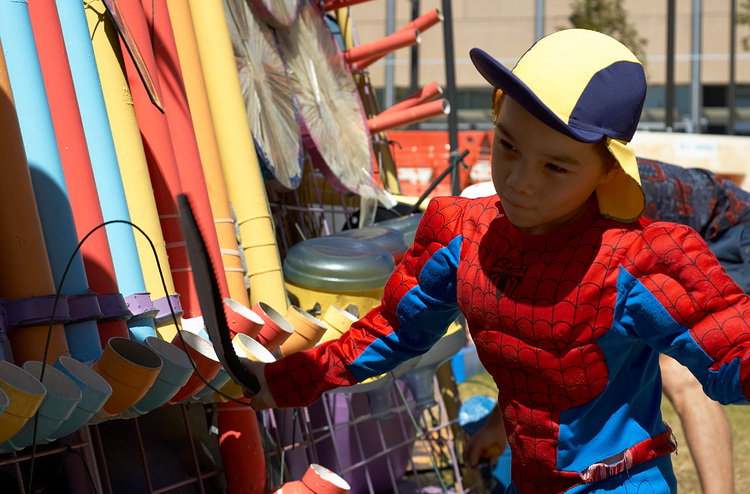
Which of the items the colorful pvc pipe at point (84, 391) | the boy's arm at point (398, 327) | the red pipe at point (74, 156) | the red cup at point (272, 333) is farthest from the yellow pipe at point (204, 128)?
the colorful pvc pipe at point (84, 391)

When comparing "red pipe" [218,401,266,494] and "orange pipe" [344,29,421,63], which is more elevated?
"orange pipe" [344,29,421,63]

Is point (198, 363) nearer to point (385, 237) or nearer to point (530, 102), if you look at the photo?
point (530, 102)

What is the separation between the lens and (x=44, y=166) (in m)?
1.49

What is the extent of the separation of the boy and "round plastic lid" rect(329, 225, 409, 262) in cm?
119

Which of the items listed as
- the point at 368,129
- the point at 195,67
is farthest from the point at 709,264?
the point at 368,129

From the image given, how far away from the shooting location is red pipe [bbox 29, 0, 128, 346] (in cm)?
155

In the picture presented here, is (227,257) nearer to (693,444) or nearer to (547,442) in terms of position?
(547,442)

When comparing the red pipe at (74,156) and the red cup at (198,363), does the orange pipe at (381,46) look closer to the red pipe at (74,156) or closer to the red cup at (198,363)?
the red pipe at (74,156)

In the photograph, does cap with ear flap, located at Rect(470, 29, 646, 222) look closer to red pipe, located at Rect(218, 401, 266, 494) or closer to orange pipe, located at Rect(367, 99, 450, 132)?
red pipe, located at Rect(218, 401, 266, 494)

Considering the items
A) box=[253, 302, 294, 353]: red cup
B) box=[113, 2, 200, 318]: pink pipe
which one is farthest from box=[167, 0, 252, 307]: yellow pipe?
box=[253, 302, 294, 353]: red cup

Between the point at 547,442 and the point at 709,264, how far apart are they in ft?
1.13

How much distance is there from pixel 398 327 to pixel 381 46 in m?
2.36

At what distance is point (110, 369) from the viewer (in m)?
1.36

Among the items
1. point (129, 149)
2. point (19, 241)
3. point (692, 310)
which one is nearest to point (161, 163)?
point (129, 149)
